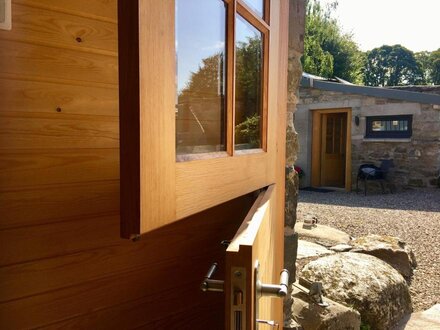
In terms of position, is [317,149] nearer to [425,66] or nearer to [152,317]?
[152,317]

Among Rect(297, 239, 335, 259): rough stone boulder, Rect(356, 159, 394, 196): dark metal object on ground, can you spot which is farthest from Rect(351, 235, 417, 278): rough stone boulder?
Rect(356, 159, 394, 196): dark metal object on ground

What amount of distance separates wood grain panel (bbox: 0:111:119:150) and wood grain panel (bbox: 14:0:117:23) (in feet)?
0.93

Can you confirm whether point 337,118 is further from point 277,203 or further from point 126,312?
point 126,312

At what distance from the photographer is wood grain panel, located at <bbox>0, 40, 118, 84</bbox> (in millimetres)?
1052

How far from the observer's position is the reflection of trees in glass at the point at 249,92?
4.03ft

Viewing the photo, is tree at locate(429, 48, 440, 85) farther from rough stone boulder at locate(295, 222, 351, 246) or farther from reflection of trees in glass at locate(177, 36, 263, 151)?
reflection of trees in glass at locate(177, 36, 263, 151)

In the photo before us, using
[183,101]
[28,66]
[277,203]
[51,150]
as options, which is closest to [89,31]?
[28,66]

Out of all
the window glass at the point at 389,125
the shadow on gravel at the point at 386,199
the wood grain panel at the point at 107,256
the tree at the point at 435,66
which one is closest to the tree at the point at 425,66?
the tree at the point at 435,66

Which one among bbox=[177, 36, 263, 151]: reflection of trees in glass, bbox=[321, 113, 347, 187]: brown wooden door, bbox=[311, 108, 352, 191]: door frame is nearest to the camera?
bbox=[177, 36, 263, 151]: reflection of trees in glass

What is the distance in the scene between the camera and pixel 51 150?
1.15 metres

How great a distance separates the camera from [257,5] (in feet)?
4.53

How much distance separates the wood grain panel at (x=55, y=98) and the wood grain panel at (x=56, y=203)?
0.21 meters

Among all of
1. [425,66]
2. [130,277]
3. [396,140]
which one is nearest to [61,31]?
[130,277]

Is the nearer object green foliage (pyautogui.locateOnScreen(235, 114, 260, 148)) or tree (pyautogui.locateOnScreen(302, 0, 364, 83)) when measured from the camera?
green foliage (pyautogui.locateOnScreen(235, 114, 260, 148))
